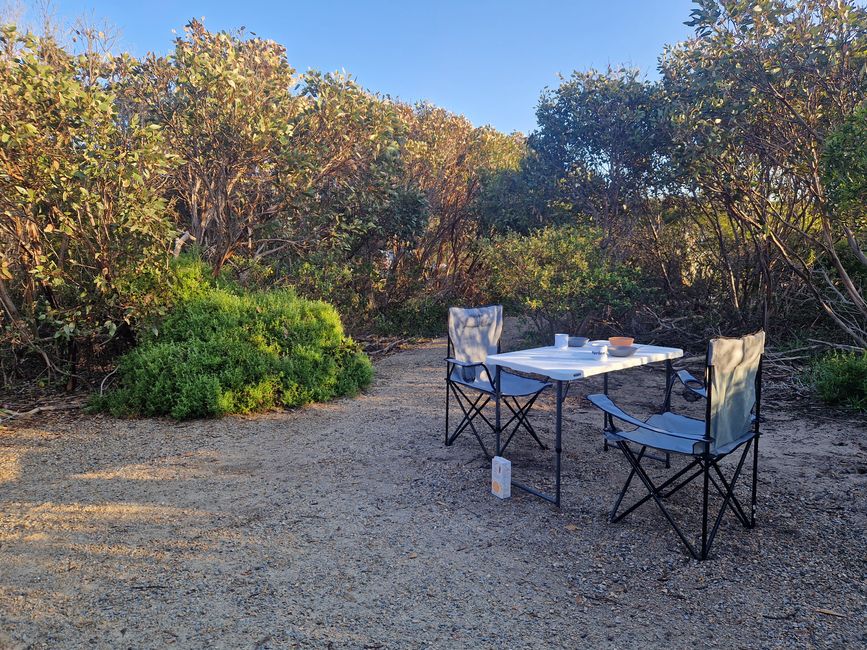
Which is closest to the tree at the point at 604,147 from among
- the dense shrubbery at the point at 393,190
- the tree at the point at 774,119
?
the dense shrubbery at the point at 393,190

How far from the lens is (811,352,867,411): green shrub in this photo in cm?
510

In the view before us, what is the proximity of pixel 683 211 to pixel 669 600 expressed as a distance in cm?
656

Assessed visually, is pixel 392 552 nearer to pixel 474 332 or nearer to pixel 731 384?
pixel 731 384

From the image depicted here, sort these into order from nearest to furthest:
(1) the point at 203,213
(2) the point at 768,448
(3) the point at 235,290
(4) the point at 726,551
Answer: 1. (4) the point at 726,551
2. (2) the point at 768,448
3. (3) the point at 235,290
4. (1) the point at 203,213

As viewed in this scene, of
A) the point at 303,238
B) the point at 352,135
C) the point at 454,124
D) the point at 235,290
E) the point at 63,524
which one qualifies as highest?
the point at 454,124

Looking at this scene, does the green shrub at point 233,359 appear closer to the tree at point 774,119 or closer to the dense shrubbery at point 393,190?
the dense shrubbery at point 393,190

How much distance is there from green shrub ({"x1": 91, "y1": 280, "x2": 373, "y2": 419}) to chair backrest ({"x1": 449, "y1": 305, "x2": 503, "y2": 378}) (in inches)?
72.8

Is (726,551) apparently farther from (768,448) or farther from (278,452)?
(278,452)

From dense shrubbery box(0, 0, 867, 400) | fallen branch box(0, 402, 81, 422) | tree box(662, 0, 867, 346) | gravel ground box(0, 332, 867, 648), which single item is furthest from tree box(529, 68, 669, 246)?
fallen branch box(0, 402, 81, 422)

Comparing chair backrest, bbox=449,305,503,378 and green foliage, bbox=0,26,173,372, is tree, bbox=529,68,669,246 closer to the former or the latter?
chair backrest, bbox=449,305,503,378

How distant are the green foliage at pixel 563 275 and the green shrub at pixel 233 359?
89.4 inches

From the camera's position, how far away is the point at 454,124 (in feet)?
37.0

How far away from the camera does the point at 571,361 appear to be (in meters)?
3.50

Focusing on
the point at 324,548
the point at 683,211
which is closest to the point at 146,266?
the point at 324,548
